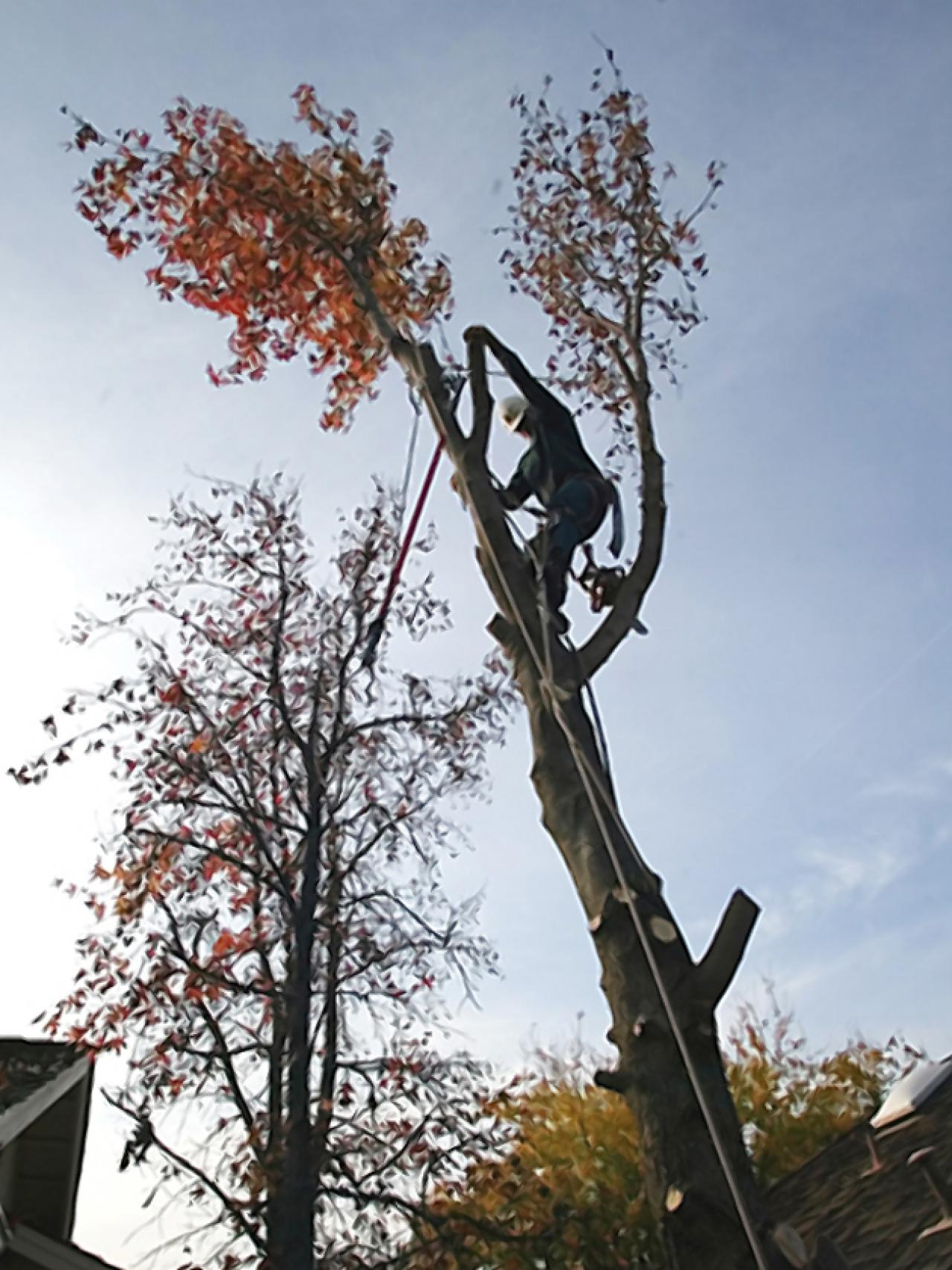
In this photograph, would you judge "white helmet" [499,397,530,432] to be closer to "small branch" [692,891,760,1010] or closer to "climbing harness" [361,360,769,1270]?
"climbing harness" [361,360,769,1270]

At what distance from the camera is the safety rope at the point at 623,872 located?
2.27 m

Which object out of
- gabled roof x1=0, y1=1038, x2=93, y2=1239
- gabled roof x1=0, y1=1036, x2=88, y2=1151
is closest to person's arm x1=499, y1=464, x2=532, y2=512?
gabled roof x1=0, y1=1036, x2=88, y2=1151

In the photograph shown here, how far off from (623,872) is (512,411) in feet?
7.87

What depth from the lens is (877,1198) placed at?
553 cm

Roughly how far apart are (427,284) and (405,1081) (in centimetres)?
534

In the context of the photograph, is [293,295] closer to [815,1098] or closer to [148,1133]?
[148,1133]

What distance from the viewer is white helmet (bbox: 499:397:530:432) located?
463 centimetres

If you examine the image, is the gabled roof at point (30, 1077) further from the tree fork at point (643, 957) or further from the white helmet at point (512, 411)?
the white helmet at point (512, 411)

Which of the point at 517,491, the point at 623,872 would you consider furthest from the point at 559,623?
the point at 623,872

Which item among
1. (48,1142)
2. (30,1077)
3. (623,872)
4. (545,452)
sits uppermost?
(545,452)

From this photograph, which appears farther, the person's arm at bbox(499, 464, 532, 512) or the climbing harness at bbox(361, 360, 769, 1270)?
the person's arm at bbox(499, 464, 532, 512)

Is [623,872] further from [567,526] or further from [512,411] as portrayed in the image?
[512,411]

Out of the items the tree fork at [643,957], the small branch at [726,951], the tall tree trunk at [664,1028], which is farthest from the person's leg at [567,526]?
the small branch at [726,951]

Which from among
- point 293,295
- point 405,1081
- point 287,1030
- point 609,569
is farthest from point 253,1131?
point 293,295
